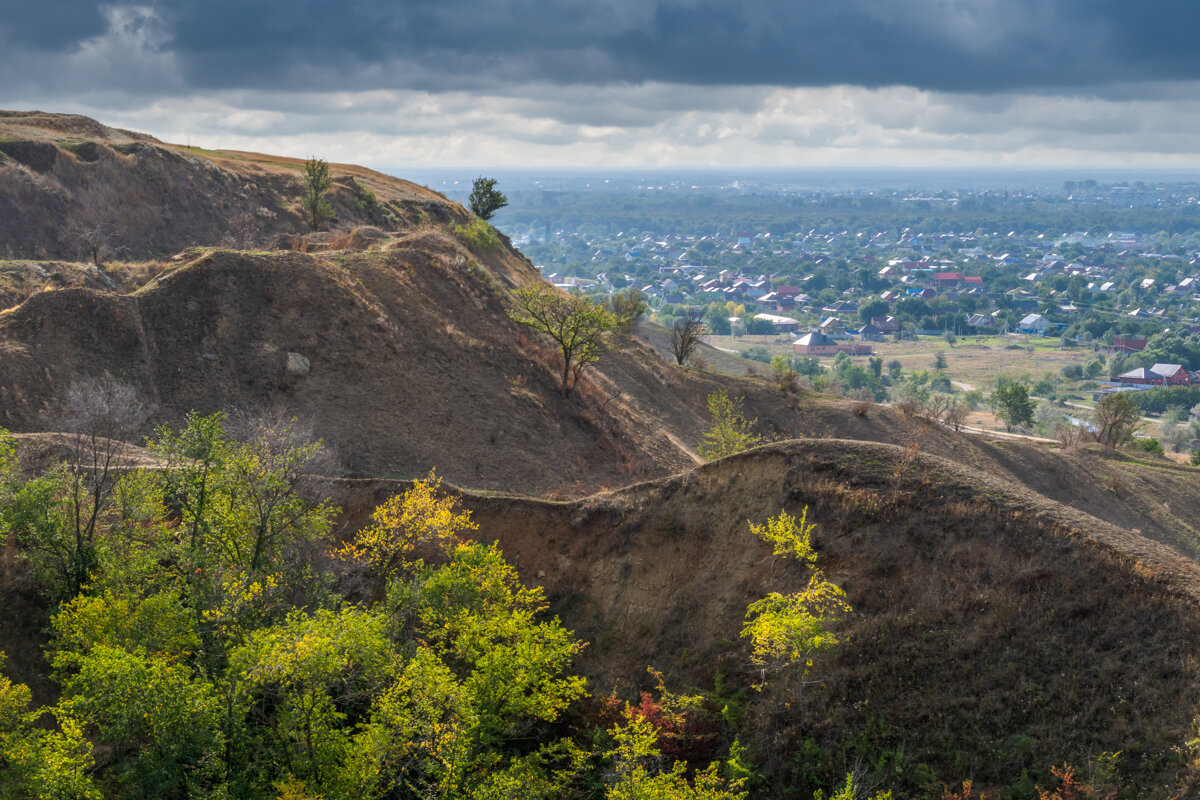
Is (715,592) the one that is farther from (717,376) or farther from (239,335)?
(717,376)

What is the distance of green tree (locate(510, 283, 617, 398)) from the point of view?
49406 mm

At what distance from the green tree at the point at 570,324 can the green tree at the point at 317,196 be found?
24.6 meters

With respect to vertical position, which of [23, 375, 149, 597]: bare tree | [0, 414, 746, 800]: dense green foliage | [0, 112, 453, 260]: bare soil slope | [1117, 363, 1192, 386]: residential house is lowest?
[1117, 363, 1192, 386]: residential house

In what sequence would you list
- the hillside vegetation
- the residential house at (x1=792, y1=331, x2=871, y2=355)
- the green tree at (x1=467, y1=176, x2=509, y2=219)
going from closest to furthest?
the hillside vegetation
the green tree at (x1=467, y1=176, x2=509, y2=219)
the residential house at (x1=792, y1=331, x2=871, y2=355)

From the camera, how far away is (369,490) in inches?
1315

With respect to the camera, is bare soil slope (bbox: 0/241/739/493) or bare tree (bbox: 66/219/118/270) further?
bare tree (bbox: 66/219/118/270)

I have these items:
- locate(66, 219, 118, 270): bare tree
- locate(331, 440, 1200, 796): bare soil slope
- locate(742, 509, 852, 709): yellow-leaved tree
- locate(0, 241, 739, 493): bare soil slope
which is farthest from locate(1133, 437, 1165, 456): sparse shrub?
locate(66, 219, 118, 270): bare tree

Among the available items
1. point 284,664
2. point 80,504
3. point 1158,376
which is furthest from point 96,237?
point 1158,376

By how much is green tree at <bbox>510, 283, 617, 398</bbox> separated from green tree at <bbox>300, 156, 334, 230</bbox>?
2457cm

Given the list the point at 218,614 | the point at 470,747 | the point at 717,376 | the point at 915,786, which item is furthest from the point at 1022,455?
the point at 218,614

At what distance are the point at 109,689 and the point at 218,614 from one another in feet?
10.7

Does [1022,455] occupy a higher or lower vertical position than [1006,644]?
lower

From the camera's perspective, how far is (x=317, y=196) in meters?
66.2

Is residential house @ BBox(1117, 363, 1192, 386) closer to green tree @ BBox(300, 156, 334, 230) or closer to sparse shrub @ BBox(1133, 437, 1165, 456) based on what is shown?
sparse shrub @ BBox(1133, 437, 1165, 456)
